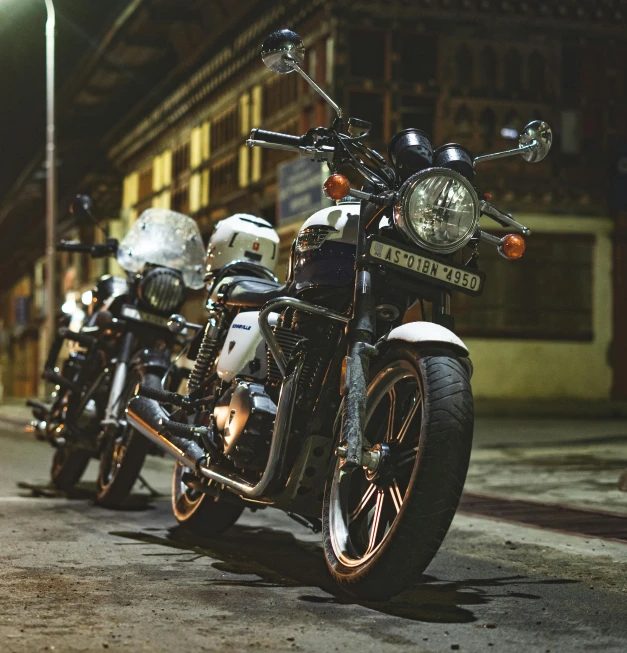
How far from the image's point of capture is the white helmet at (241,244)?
22.3ft

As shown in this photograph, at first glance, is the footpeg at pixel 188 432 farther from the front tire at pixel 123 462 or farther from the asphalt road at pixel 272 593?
the front tire at pixel 123 462

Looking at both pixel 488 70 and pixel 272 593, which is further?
pixel 488 70

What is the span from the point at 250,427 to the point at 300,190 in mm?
17463

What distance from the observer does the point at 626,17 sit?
2627 cm

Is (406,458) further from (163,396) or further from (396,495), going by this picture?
(163,396)

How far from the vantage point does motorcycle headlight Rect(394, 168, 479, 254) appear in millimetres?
4621

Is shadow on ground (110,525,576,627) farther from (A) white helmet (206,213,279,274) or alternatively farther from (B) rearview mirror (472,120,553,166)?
(B) rearview mirror (472,120,553,166)

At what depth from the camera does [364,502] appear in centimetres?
484

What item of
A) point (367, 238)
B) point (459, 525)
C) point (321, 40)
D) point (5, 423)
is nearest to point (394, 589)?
point (367, 238)

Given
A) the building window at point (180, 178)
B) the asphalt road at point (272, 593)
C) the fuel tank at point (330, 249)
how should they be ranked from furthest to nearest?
1. the building window at point (180, 178)
2. the fuel tank at point (330, 249)
3. the asphalt road at point (272, 593)

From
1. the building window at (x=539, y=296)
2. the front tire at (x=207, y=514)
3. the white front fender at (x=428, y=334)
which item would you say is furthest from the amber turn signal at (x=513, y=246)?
the building window at (x=539, y=296)

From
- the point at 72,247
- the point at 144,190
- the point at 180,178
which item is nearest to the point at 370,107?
the point at 180,178

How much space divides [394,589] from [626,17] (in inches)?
940

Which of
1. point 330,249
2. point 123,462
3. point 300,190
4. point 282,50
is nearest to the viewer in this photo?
point 282,50
